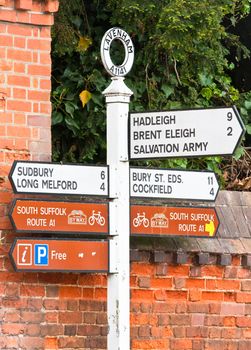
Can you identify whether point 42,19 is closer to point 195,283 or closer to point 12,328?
point 12,328

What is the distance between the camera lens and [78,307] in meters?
9.71

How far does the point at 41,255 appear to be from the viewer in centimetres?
910

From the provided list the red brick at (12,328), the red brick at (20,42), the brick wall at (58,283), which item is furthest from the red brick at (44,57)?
the red brick at (12,328)

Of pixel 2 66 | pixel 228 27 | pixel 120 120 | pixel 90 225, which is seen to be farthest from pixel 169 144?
pixel 228 27

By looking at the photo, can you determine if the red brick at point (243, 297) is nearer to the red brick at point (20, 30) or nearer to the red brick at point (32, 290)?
the red brick at point (32, 290)

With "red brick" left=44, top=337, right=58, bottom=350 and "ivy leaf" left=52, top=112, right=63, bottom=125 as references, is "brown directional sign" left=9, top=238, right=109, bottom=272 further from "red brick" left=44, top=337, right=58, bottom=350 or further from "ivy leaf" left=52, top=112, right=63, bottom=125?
"ivy leaf" left=52, top=112, right=63, bottom=125

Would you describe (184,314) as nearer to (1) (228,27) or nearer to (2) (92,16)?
(2) (92,16)

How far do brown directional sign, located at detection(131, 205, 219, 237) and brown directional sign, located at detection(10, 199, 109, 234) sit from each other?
1.89 feet

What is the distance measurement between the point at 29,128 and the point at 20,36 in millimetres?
706

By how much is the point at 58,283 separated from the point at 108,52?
207cm

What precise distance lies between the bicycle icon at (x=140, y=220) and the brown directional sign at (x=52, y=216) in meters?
0.64

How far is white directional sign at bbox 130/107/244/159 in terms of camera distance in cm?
833

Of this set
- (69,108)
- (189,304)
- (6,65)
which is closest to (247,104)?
(69,108)

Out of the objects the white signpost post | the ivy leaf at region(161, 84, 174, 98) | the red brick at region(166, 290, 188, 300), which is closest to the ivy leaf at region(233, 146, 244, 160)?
the ivy leaf at region(161, 84, 174, 98)
